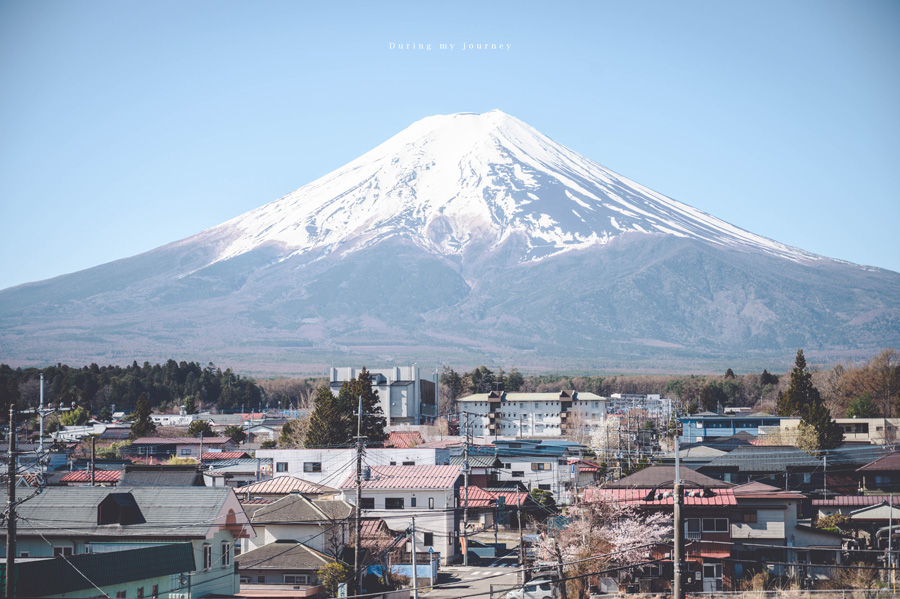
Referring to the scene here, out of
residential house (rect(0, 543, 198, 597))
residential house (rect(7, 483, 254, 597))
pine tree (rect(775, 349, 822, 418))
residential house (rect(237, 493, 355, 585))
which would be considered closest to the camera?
residential house (rect(0, 543, 198, 597))

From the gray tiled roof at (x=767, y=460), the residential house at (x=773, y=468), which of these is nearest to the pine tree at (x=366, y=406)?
the gray tiled roof at (x=767, y=460)

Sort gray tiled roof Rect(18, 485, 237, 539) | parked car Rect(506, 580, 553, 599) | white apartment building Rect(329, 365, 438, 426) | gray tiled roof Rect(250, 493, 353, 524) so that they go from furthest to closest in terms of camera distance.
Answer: white apartment building Rect(329, 365, 438, 426), gray tiled roof Rect(250, 493, 353, 524), parked car Rect(506, 580, 553, 599), gray tiled roof Rect(18, 485, 237, 539)

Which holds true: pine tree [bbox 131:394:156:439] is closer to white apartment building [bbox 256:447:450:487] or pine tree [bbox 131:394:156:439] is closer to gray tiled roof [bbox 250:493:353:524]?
white apartment building [bbox 256:447:450:487]

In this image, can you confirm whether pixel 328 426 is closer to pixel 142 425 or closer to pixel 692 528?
pixel 142 425

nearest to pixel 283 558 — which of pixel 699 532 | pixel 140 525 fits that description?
pixel 140 525

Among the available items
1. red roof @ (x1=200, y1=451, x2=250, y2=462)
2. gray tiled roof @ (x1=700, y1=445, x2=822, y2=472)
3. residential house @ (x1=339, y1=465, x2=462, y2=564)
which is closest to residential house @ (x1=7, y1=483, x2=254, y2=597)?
residential house @ (x1=339, y1=465, x2=462, y2=564)

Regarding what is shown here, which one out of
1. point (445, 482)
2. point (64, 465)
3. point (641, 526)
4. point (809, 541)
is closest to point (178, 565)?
point (641, 526)
